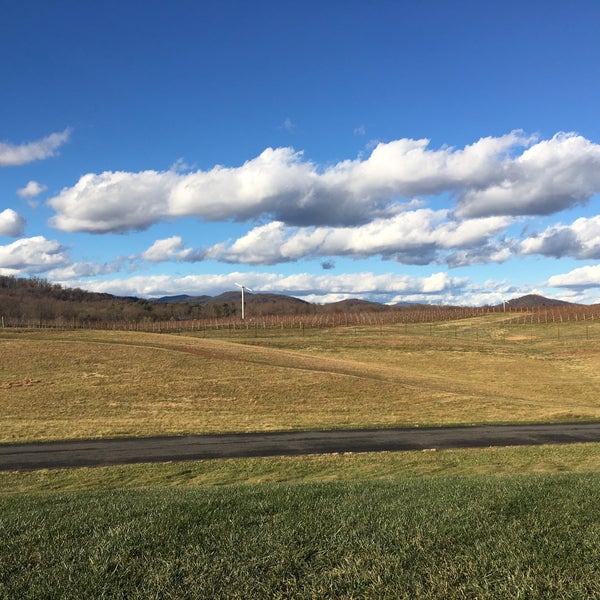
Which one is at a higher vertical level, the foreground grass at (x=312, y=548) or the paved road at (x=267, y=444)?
the foreground grass at (x=312, y=548)

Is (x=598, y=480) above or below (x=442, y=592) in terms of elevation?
below

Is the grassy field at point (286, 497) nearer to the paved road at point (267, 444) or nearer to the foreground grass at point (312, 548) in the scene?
the foreground grass at point (312, 548)

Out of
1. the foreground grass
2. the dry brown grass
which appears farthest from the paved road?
the foreground grass

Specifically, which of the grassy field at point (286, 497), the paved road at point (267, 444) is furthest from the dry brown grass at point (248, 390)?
the paved road at point (267, 444)

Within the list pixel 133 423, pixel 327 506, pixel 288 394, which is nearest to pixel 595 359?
pixel 288 394

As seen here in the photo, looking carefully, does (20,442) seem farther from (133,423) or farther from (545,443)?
(545,443)

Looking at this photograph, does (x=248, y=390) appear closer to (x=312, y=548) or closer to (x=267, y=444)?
(x=267, y=444)

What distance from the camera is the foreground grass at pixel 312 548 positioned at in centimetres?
466

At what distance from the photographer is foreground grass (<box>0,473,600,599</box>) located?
466 centimetres

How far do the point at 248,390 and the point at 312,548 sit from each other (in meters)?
29.0

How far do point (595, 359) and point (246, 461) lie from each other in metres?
49.2

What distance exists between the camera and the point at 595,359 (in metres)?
54.9

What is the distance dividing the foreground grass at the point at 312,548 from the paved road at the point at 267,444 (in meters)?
10.7

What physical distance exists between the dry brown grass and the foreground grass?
1675cm
